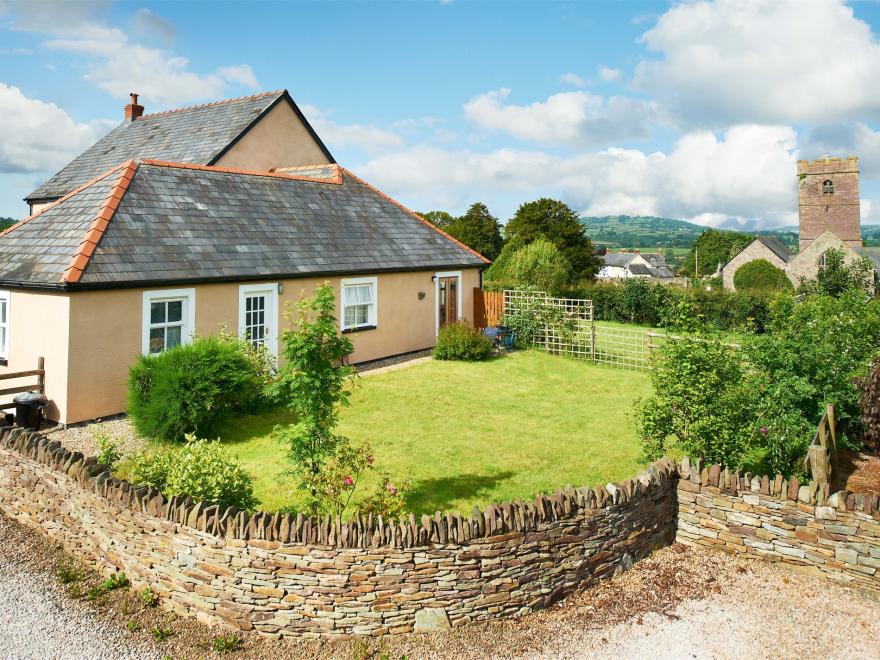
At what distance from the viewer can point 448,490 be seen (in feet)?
30.9

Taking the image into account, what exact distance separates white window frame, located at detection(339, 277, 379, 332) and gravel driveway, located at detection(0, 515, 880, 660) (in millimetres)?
11704

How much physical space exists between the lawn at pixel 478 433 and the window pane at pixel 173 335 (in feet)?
8.44

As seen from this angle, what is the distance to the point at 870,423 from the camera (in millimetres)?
9625

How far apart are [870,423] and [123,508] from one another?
10.7 metres

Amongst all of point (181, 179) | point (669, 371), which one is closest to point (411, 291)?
point (181, 179)

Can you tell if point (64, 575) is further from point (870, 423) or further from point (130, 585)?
point (870, 423)

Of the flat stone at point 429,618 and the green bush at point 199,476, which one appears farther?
the green bush at point 199,476

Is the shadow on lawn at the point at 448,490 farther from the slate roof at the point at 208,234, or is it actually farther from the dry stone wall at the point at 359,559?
the slate roof at the point at 208,234

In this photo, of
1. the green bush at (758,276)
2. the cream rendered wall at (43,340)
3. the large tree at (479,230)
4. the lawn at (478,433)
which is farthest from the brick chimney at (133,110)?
the green bush at (758,276)

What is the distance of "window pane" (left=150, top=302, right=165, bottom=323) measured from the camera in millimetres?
13590

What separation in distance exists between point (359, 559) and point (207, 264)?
10.8m

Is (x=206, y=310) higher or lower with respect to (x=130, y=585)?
higher

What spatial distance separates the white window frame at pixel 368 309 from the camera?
18328 millimetres

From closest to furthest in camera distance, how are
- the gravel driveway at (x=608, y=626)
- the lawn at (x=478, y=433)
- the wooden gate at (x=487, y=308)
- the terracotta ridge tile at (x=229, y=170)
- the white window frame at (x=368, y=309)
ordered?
1. the gravel driveway at (x=608, y=626)
2. the lawn at (x=478, y=433)
3. the terracotta ridge tile at (x=229, y=170)
4. the white window frame at (x=368, y=309)
5. the wooden gate at (x=487, y=308)
